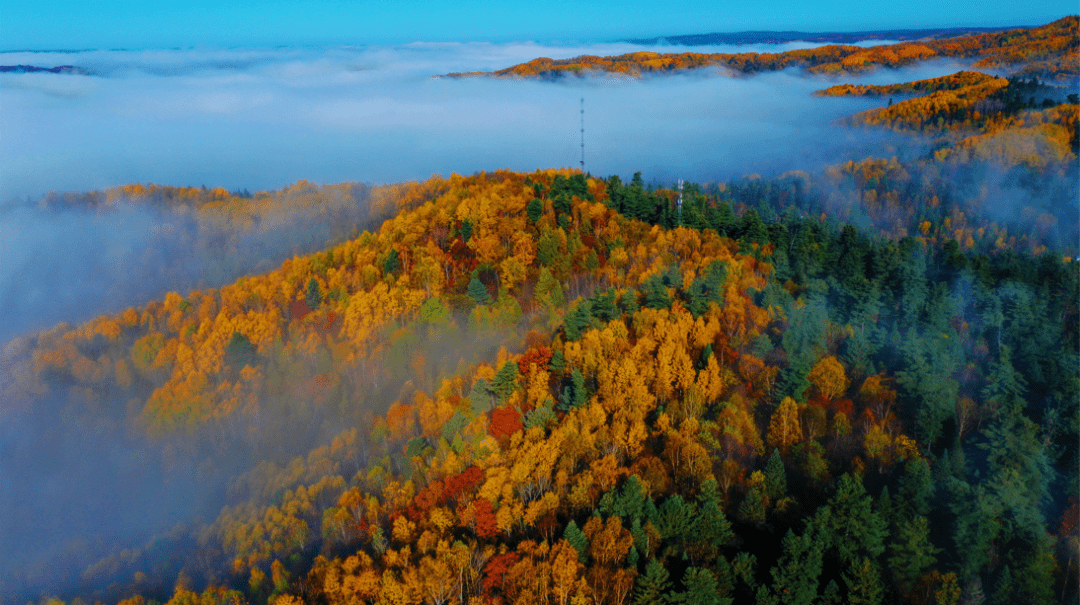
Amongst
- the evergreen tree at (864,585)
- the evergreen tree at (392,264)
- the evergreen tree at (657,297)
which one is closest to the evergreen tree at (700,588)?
the evergreen tree at (864,585)

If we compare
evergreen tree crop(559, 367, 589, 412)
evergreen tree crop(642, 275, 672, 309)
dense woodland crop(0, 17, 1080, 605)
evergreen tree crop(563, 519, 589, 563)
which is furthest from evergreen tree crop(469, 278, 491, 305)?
evergreen tree crop(563, 519, 589, 563)

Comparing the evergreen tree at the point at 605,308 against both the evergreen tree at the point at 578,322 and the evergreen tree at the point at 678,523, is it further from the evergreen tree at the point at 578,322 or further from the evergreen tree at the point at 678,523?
the evergreen tree at the point at 678,523

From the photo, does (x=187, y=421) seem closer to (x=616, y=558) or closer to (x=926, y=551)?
(x=616, y=558)

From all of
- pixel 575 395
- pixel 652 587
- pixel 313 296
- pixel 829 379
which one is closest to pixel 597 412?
pixel 575 395

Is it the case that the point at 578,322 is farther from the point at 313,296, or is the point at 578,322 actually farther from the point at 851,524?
the point at 313,296

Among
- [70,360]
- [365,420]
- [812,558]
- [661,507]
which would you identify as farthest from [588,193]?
[70,360]

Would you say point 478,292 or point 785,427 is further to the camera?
point 478,292

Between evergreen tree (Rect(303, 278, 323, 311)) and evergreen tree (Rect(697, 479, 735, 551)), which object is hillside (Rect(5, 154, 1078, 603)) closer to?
evergreen tree (Rect(697, 479, 735, 551))

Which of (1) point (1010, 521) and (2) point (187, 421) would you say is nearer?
(1) point (1010, 521)
